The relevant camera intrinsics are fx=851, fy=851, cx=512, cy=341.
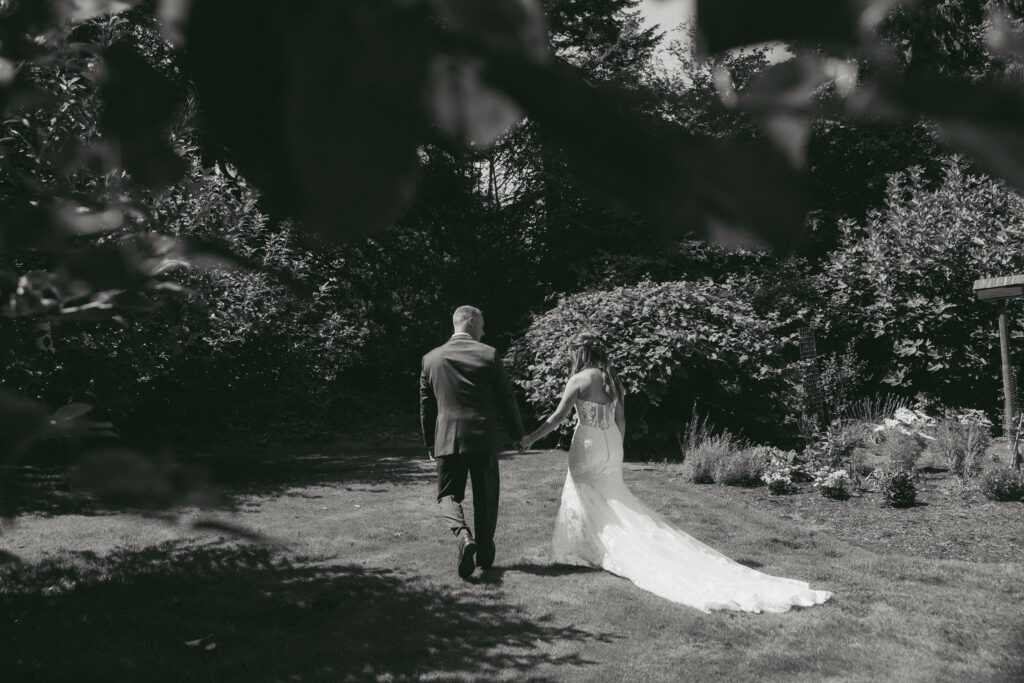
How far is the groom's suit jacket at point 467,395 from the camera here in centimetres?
550

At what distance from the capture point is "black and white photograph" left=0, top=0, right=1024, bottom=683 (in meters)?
0.65

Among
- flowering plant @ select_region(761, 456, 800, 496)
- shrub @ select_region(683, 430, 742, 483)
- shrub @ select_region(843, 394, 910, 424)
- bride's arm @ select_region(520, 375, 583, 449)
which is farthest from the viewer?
shrub @ select_region(843, 394, 910, 424)

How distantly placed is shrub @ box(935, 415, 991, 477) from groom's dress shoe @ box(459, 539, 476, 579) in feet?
18.7

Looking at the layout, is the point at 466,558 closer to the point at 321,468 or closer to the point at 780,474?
the point at 780,474

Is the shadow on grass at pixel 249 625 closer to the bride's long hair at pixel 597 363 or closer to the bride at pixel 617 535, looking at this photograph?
the bride at pixel 617 535

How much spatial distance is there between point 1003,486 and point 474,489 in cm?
534

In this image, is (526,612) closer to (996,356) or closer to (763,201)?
(763,201)

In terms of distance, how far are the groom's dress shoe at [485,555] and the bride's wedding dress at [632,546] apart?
66 centimetres

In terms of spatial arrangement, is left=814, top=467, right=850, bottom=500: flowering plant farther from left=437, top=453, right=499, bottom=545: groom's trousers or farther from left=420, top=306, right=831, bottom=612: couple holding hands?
left=437, top=453, right=499, bottom=545: groom's trousers

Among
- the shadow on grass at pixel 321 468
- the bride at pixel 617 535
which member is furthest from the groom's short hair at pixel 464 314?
the shadow on grass at pixel 321 468

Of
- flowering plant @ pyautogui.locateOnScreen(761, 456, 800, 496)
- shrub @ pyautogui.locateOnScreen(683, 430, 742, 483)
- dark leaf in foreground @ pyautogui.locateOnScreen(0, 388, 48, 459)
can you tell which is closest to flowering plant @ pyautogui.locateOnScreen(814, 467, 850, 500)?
flowering plant @ pyautogui.locateOnScreen(761, 456, 800, 496)

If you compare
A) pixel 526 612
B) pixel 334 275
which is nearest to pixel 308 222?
pixel 334 275

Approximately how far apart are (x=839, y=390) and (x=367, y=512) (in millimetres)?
8382

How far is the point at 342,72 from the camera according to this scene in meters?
0.62
